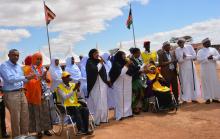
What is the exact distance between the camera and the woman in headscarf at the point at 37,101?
809 centimetres

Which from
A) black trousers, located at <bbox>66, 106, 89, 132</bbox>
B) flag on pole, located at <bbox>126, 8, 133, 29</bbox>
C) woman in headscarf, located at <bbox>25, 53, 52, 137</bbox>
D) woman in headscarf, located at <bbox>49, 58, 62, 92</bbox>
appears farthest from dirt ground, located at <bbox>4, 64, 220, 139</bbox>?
flag on pole, located at <bbox>126, 8, 133, 29</bbox>

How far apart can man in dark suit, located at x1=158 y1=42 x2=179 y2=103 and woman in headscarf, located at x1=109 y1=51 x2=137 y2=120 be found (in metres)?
1.47

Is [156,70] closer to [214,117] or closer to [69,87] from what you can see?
[214,117]

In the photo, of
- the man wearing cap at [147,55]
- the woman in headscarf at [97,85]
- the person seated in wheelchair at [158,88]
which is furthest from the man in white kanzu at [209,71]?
the woman in headscarf at [97,85]

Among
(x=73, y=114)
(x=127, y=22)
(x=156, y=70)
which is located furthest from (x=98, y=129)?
(x=127, y=22)

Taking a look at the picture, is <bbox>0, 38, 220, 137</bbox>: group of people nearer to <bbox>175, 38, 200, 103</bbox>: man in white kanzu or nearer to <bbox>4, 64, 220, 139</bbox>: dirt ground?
<bbox>175, 38, 200, 103</bbox>: man in white kanzu

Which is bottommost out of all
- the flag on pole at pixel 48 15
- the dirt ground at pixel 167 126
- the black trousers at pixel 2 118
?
the dirt ground at pixel 167 126

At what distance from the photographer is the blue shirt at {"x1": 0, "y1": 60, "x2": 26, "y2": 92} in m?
7.52

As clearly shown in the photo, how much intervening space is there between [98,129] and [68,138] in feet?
3.45

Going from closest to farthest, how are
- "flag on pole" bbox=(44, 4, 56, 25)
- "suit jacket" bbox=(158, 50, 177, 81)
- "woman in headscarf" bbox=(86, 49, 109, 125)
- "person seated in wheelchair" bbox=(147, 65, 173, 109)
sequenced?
"woman in headscarf" bbox=(86, 49, 109, 125), "person seated in wheelchair" bbox=(147, 65, 173, 109), "suit jacket" bbox=(158, 50, 177, 81), "flag on pole" bbox=(44, 4, 56, 25)

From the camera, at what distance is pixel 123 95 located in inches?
387

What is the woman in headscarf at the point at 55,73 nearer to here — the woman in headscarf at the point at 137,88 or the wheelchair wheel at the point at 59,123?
the wheelchair wheel at the point at 59,123

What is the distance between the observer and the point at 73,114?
813 centimetres

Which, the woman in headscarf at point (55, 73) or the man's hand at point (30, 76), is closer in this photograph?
the man's hand at point (30, 76)
